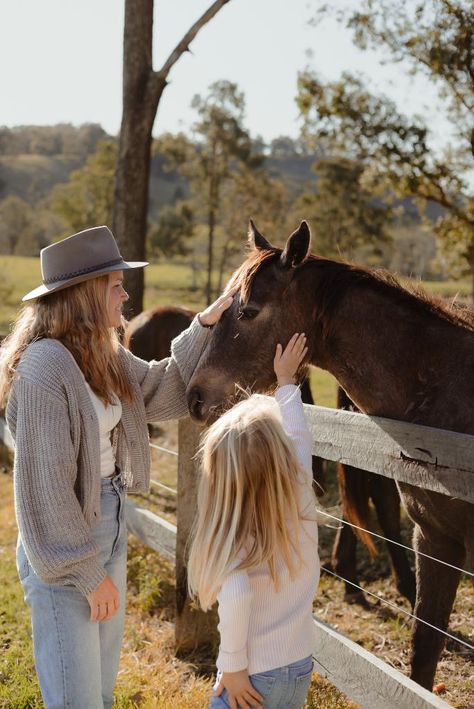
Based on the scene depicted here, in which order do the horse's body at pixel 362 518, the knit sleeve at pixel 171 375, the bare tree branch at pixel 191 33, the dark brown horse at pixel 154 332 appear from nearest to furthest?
the knit sleeve at pixel 171 375 < the horse's body at pixel 362 518 < the bare tree branch at pixel 191 33 < the dark brown horse at pixel 154 332

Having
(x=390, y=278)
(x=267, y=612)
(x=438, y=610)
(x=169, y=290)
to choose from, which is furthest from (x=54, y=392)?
(x=169, y=290)

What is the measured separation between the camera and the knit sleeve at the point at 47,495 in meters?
2.21

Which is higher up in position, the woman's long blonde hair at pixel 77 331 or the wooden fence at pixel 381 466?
the woman's long blonde hair at pixel 77 331

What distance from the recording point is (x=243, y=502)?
2.05m

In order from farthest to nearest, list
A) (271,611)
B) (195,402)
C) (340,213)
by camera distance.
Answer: (340,213) → (195,402) → (271,611)

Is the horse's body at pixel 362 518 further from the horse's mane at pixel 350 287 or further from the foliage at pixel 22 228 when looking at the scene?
the foliage at pixel 22 228

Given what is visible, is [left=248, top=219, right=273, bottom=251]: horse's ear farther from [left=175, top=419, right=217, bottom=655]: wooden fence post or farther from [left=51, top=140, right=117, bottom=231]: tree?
[left=51, top=140, right=117, bottom=231]: tree

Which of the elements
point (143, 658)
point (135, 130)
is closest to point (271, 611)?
point (143, 658)

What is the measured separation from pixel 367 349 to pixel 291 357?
1.19 feet

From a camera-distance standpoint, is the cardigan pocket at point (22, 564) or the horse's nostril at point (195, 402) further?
the horse's nostril at point (195, 402)

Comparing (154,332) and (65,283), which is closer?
(65,283)

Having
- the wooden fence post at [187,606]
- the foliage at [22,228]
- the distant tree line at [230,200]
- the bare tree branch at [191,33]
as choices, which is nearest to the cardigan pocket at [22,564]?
the wooden fence post at [187,606]

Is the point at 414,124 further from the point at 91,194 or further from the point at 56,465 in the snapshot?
the point at 91,194

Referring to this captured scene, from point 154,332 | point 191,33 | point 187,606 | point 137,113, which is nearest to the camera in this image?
point 187,606
